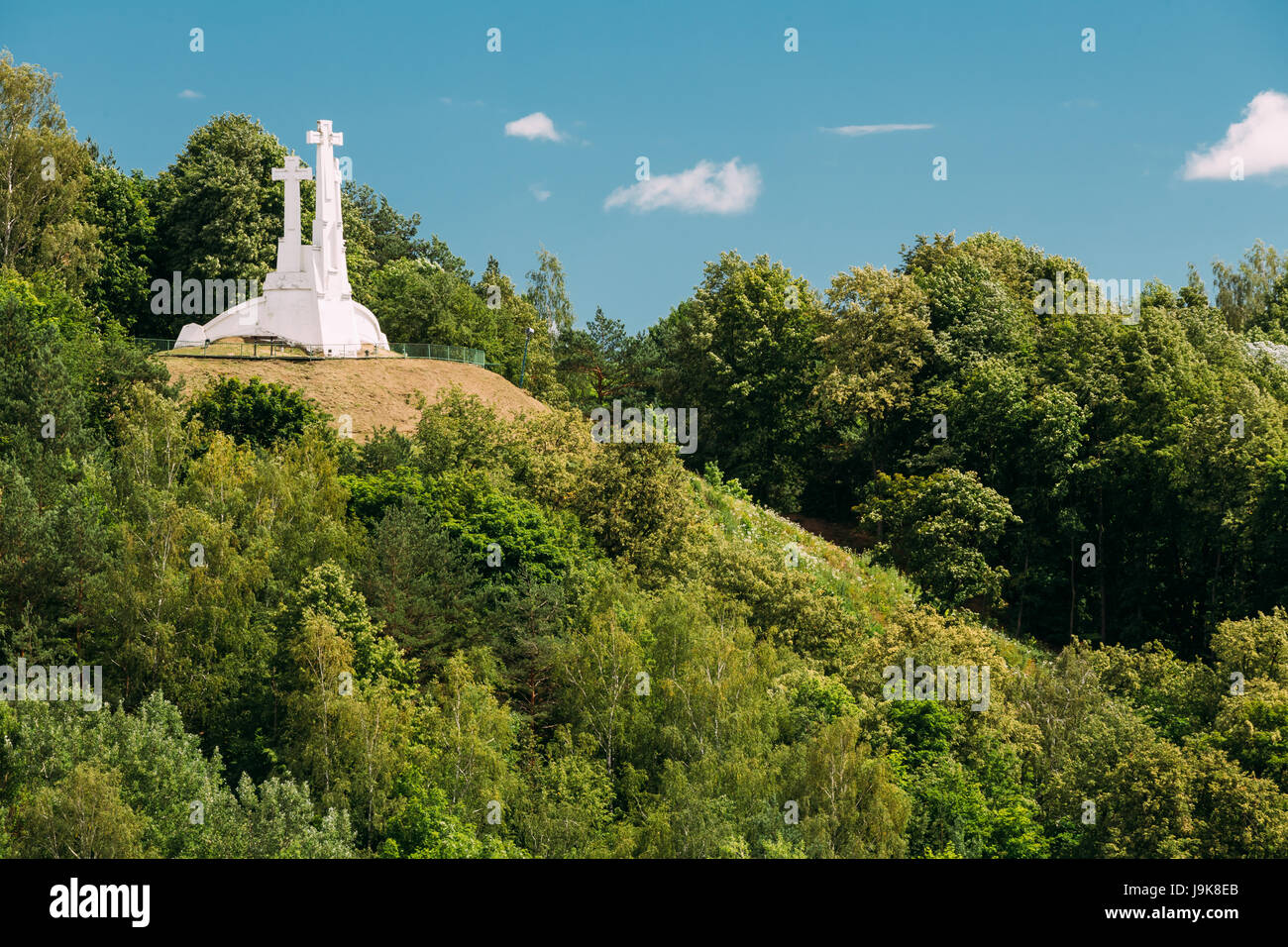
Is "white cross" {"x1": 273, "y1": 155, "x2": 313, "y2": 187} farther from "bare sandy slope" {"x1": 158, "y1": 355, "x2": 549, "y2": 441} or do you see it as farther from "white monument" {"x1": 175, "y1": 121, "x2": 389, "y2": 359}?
"bare sandy slope" {"x1": 158, "y1": 355, "x2": 549, "y2": 441}

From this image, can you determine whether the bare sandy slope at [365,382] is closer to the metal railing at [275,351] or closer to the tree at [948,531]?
the metal railing at [275,351]

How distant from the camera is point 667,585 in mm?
51031

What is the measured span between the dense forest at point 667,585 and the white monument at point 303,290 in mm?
5464

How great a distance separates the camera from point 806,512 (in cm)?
8200

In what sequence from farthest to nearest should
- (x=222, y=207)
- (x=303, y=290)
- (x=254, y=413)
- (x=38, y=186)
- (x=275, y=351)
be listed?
(x=222, y=207) → (x=38, y=186) → (x=303, y=290) → (x=275, y=351) → (x=254, y=413)

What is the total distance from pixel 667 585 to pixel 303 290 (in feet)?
94.2

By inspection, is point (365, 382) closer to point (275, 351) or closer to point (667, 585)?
point (275, 351)

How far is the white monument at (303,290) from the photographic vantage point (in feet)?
226

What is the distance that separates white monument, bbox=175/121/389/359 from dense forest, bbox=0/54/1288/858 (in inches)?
215

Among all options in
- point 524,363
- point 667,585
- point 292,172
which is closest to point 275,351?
point 292,172

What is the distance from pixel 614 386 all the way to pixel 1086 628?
1414 inches
